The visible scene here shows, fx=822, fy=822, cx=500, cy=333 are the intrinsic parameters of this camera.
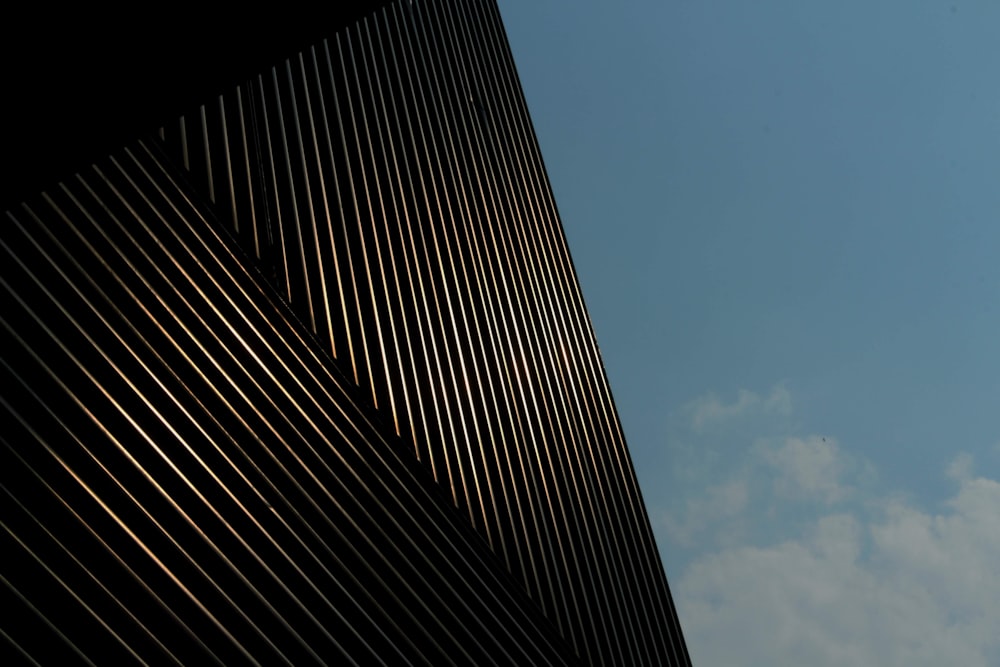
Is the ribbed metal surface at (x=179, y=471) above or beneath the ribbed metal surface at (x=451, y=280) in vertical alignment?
beneath

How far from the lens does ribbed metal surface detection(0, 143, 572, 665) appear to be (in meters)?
3.73

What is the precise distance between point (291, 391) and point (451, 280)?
5.19 metres

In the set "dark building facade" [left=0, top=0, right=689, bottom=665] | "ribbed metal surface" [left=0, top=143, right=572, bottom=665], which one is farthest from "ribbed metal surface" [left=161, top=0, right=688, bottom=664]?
"ribbed metal surface" [left=0, top=143, right=572, bottom=665]

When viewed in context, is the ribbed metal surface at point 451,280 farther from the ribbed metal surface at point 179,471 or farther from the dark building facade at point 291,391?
the ribbed metal surface at point 179,471

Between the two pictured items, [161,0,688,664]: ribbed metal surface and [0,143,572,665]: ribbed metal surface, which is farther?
[161,0,688,664]: ribbed metal surface

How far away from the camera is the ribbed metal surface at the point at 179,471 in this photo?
3.73 metres

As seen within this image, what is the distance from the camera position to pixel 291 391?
637 cm

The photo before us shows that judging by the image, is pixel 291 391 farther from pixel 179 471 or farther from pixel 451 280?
pixel 451 280

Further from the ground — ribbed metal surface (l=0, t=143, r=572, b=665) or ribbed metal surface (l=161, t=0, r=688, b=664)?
ribbed metal surface (l=161, t=0, r=688, b=664)

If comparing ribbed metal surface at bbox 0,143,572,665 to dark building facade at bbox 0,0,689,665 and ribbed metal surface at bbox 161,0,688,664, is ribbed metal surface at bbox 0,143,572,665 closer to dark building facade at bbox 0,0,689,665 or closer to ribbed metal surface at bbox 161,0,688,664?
dark building facade at bbox 0,0,689,665

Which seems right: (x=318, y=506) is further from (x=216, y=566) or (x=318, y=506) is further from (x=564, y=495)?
(x=564, y=495)

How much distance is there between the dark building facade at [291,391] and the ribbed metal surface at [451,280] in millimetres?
47

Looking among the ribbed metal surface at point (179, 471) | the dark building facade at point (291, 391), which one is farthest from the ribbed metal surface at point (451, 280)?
the ribbed metal surface at point (179, 471)

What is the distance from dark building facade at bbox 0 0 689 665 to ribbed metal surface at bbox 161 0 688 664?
47mm
